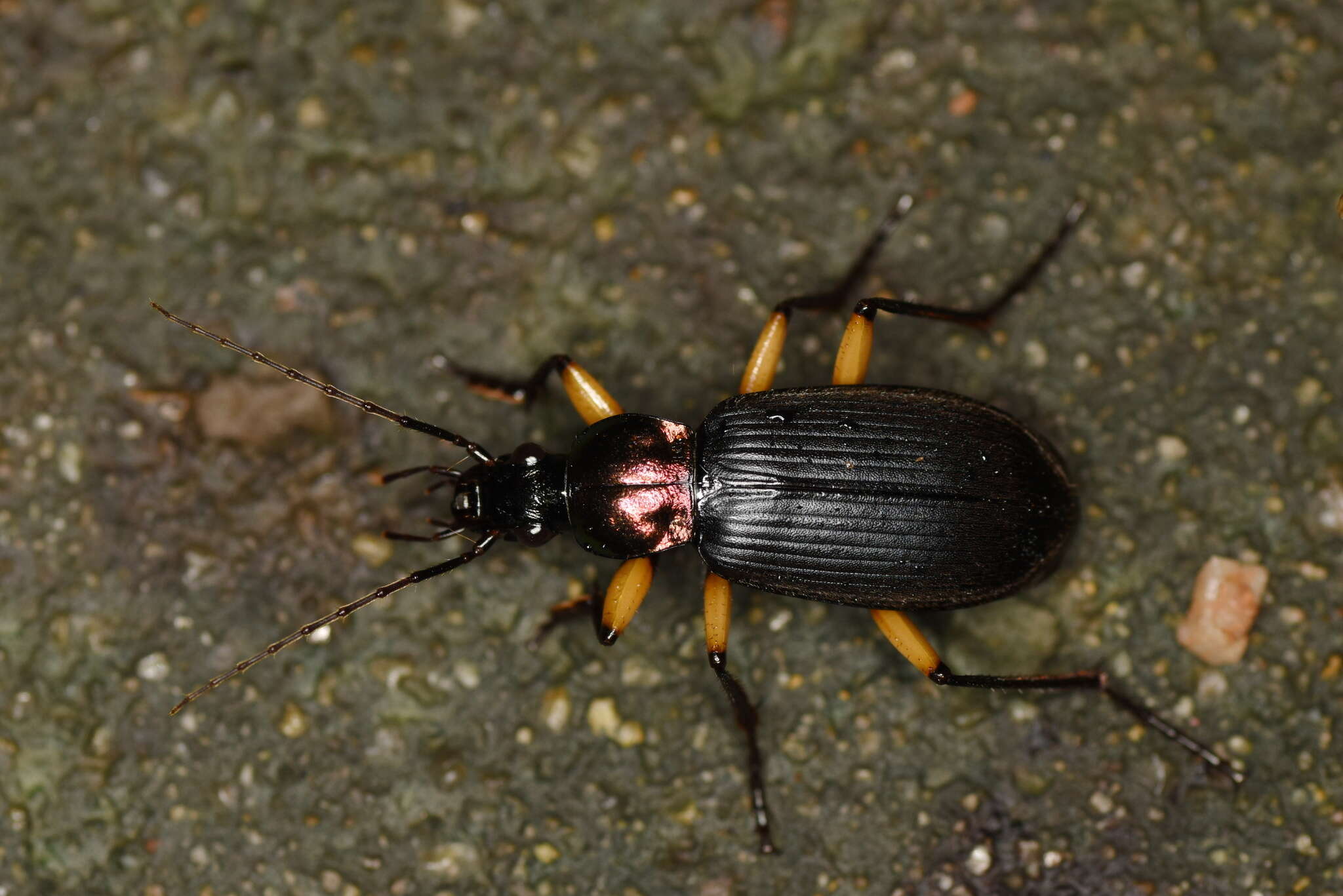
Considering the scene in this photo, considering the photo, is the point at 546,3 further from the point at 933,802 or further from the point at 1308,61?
the point at 933,802

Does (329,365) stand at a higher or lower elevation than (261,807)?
higher

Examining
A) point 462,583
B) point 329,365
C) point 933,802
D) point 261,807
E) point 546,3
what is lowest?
point 261,807

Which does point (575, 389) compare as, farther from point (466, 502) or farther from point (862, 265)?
point (862, 265)

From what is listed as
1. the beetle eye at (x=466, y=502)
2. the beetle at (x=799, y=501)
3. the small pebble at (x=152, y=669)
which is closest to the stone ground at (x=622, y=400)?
the small pebble at (x=152, y=669)

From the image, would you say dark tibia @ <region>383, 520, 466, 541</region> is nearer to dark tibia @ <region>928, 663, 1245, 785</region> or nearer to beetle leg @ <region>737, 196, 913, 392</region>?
beetle leg @ <region>737, 196, 913, 392</region>

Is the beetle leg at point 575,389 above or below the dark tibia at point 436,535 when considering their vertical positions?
above

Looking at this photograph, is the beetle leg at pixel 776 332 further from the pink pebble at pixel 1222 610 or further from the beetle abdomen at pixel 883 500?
the pink pebble at pixel 1222 610

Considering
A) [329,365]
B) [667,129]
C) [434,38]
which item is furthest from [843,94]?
[329,365]
